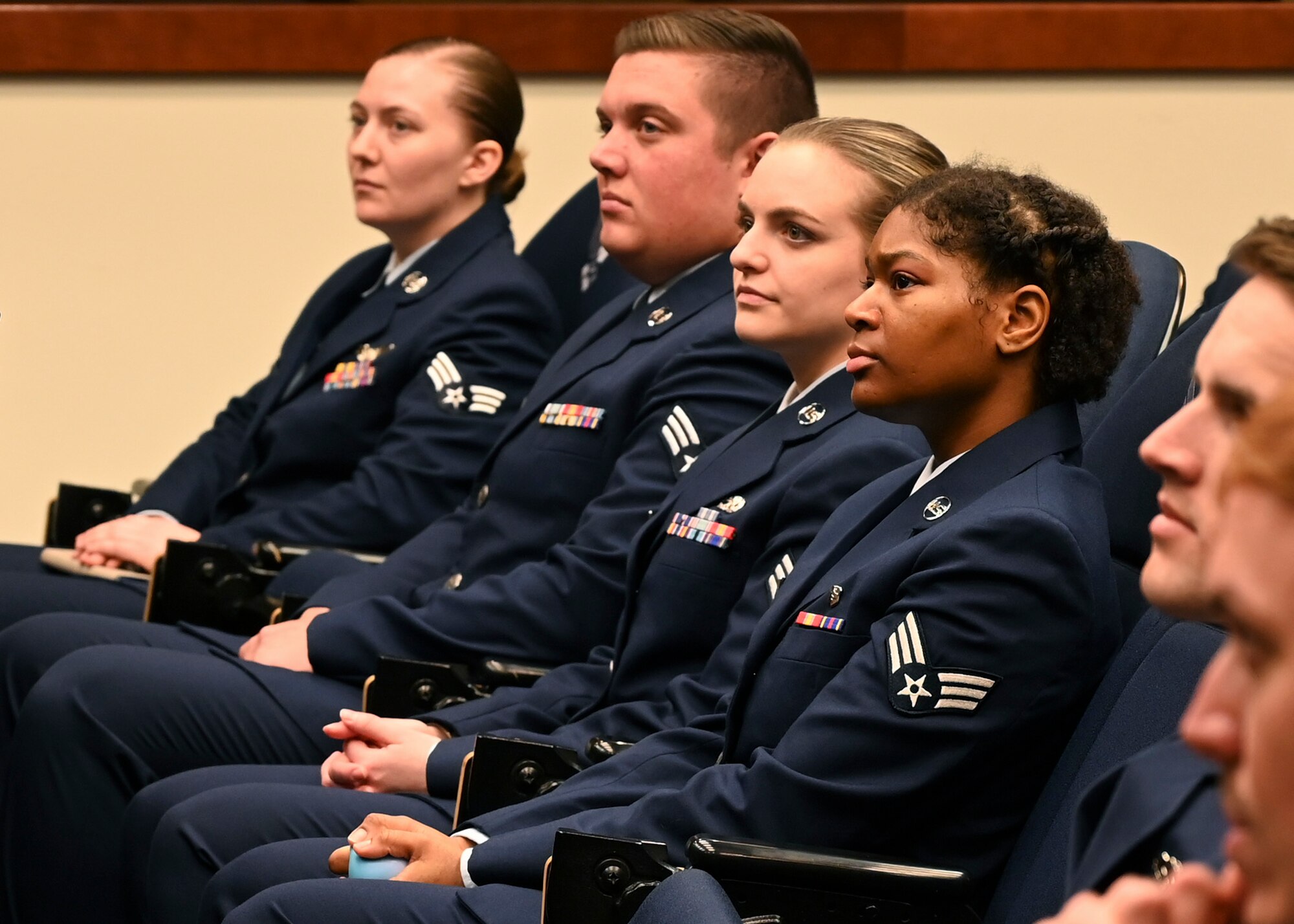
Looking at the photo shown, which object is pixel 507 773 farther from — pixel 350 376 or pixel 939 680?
pixel 350 376

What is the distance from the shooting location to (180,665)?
2.15 m

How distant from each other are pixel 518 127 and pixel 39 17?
4.82ft

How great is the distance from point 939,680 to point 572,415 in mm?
957

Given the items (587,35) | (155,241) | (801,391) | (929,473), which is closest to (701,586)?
(801,391)

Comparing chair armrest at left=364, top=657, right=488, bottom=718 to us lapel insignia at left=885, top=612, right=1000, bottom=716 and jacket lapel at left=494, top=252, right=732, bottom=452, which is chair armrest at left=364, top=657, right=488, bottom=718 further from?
us lapel insignia at left=885, top=612, right=1000, bottom=716

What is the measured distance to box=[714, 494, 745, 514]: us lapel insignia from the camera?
71.6 inches

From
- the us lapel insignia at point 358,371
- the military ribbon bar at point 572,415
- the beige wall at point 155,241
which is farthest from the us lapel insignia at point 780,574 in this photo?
the beige wall at point 155,241

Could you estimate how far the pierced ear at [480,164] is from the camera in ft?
9.18

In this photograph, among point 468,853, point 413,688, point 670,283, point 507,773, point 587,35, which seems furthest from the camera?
point 587,35

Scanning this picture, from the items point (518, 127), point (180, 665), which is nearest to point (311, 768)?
point (180, 665)

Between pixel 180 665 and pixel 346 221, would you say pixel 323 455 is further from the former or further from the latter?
pixel 346 221

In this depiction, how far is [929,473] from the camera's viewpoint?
1.59 m

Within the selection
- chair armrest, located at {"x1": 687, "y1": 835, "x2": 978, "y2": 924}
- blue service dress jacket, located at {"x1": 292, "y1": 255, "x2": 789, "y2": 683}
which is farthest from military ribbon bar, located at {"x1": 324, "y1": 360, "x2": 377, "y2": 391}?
chair armrest, located at {"x1": 687, "y1": 835, "x2": 978, "y2": 924}

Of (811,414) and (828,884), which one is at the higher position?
(811,414)
